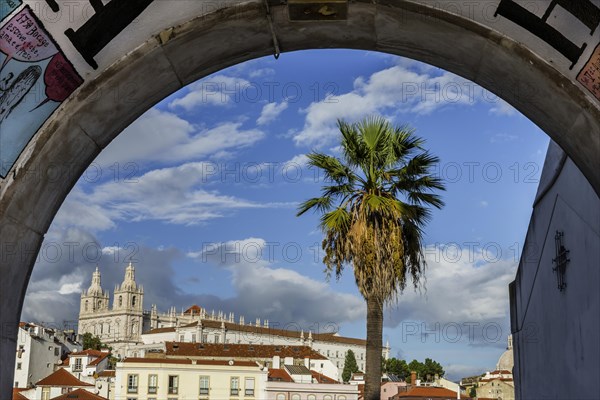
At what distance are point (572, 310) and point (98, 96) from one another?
20.6 ft

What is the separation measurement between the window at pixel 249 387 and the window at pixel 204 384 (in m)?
3.51

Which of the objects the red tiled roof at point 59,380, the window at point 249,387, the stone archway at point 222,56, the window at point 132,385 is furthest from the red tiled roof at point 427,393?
the stone archway at point 222,56

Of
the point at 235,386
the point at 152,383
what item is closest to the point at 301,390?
the point at 235,386

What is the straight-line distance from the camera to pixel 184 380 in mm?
72938

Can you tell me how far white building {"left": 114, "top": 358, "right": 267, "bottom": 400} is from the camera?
238 ft

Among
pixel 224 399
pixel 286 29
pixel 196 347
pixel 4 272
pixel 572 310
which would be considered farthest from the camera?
pixel 196 347

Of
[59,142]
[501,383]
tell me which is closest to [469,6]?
[59,142]

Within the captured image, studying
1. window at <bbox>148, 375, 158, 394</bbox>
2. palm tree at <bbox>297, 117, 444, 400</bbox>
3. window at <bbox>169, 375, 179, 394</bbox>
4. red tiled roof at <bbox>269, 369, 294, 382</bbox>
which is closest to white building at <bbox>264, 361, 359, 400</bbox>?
red tiled roof at <bbox>269, 369, 294, 382</bbox>

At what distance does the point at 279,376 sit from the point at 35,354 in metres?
42.9

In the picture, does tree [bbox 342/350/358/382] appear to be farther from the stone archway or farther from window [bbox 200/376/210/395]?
the stone archway

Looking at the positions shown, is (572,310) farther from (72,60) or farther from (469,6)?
(72,60)

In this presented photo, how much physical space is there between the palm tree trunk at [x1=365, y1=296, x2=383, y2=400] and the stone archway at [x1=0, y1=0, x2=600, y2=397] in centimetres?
979

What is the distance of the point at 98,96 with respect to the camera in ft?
18.0

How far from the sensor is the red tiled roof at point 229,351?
95.1m
